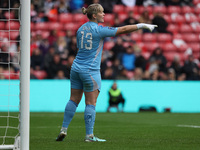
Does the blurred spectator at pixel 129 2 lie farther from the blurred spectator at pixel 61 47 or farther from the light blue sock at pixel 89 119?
the light blue sock at pixel 89 119

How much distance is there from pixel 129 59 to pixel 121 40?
0.80 metres

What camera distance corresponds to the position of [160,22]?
63.0 ft

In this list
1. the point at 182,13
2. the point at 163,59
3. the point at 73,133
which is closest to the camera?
the point at 73,133

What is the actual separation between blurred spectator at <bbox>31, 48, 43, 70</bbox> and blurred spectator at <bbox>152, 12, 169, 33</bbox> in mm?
4768

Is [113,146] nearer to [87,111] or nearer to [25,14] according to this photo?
[87,111]

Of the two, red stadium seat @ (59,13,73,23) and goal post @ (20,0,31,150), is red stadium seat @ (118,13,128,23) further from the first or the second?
goal post @ (20,0,31,150)

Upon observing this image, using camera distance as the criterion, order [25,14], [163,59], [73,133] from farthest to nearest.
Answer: [163,59], [73,133], [25,14]

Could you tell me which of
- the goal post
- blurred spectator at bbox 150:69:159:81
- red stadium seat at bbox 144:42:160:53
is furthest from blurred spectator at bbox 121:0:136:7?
the goal post

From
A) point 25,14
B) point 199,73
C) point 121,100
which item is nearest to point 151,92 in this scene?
point 121,100

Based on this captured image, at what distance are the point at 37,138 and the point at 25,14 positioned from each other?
2.42 meters

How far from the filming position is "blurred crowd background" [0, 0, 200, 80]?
642 inches

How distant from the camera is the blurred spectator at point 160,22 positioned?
18906 mm

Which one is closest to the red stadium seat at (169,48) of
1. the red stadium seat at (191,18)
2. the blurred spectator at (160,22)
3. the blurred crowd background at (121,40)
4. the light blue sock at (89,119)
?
the blurred crowd background at (121,40)

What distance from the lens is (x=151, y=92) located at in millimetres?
15805
